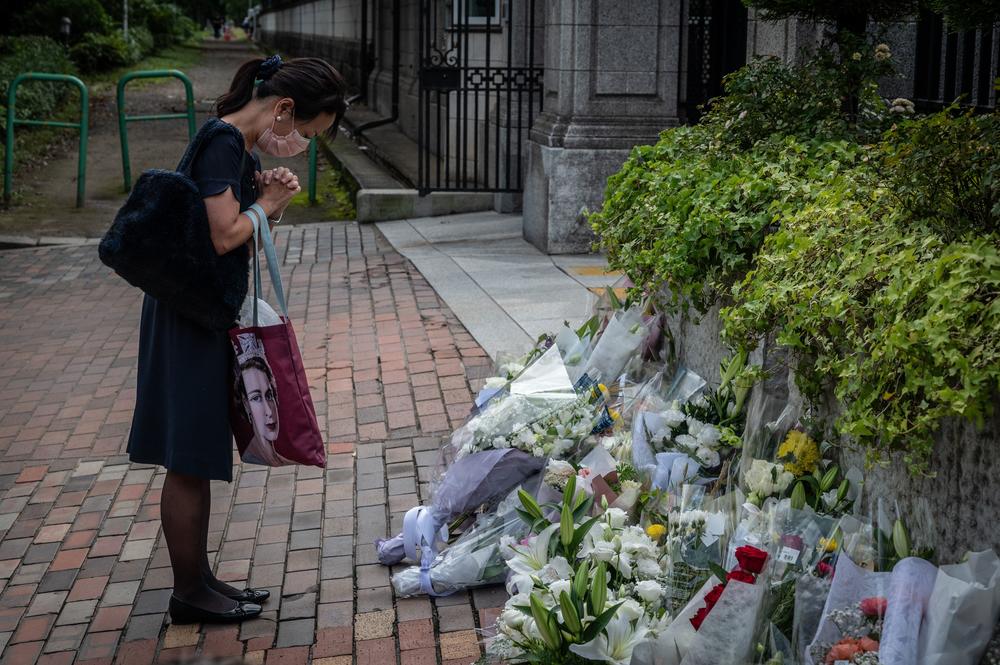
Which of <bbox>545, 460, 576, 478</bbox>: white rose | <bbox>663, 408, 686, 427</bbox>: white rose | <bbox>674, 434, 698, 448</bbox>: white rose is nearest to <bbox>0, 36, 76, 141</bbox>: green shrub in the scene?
<bbox>545, 460, 576, 478</bbox>: white rose

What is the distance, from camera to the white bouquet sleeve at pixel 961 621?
2.48 metres

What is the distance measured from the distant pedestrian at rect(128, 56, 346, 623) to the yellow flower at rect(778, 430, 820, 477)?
161 cm

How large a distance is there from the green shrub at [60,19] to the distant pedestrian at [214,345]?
31.4 m

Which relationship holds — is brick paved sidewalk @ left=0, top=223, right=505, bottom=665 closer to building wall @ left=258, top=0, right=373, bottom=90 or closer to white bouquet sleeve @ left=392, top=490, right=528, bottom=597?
white bouquet sleeve @ left=392, top=490, right=528, bottom=597

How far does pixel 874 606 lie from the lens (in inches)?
104

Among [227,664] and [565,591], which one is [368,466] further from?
[227,664]

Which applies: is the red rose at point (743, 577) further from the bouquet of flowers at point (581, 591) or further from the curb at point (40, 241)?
the curb at point (40, 241)

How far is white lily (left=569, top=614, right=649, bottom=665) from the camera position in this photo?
306 centimetres

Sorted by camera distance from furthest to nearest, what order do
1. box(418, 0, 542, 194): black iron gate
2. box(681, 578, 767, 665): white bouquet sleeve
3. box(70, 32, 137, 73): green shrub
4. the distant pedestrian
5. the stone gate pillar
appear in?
box(70, 32, 137, 73): green shrub < box(418, 0, 542, 194): black iron gate < the stone gate pillar < the distant pedestrian < box(681, 578, 767, 665): white bouquet sleeve

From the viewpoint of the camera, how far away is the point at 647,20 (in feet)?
30.7

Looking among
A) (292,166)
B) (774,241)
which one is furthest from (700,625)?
(292,166)

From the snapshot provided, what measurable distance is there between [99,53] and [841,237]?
3178cm

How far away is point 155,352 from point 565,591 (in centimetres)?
154

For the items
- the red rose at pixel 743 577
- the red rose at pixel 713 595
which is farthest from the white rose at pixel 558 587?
the red rose at pixel 743 577
